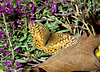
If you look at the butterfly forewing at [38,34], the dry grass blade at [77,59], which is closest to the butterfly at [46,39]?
the butterfly forewing at [38,34]

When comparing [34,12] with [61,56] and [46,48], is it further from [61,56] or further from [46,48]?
[61,56]

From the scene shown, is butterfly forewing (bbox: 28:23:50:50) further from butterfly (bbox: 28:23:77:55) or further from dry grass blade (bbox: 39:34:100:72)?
dry grass blade (bbox: 39:34:100:72)

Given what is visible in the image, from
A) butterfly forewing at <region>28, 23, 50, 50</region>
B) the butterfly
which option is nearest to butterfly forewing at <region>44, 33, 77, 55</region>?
the butterfly

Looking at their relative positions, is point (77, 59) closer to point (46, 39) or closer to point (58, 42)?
point (58, 42)

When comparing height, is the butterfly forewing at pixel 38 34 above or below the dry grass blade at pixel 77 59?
above

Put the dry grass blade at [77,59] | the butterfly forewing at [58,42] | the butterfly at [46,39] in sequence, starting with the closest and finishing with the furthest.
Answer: the dry grass blade at [77,59] → the butterfly forewing at [58,42] → the butterfly at [46,39]

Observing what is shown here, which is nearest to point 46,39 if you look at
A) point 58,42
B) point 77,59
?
point 58,42

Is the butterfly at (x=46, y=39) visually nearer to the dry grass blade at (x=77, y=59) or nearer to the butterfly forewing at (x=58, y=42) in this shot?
the butterfly forewing at (x=58, y=42)

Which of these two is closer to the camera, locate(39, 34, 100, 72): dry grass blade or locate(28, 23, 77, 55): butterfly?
locate(39, 34, 100, 72): dry grass blade

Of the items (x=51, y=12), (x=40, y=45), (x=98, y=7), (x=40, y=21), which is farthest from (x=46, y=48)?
(x=98, y=7)
